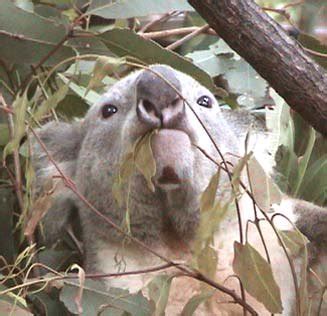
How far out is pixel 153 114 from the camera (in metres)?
2.08

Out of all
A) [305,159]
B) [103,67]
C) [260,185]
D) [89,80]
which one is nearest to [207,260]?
[260,185]

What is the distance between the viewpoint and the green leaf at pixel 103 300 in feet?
6.41

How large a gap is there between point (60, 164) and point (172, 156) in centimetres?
74

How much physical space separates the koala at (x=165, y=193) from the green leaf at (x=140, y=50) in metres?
0.07

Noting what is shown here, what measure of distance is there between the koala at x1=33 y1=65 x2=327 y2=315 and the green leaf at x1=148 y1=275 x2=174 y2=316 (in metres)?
0.31

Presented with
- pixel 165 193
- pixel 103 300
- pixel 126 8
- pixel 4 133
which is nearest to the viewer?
pixel 103 300

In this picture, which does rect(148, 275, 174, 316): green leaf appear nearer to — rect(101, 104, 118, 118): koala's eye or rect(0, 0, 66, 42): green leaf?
rect(101, 104, 118, 118): koala's eye

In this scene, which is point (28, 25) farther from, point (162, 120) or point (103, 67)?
point (103, 67)

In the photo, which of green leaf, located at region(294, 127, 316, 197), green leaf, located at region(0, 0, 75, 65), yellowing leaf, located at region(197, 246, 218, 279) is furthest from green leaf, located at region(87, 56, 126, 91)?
green leaf, located at region(0, 0, 75, 65)

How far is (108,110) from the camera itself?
252cm

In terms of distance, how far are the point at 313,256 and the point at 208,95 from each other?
21.7 inches

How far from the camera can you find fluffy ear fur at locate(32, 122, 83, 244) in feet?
8.70

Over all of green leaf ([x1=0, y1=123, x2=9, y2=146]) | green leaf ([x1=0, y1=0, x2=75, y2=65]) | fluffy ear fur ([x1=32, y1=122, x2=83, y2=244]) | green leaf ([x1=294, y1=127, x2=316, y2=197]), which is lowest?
fluffy ear fur ([x1=32, y1=122, x2=83, y2=244])

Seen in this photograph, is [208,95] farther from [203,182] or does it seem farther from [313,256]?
[313,256]
